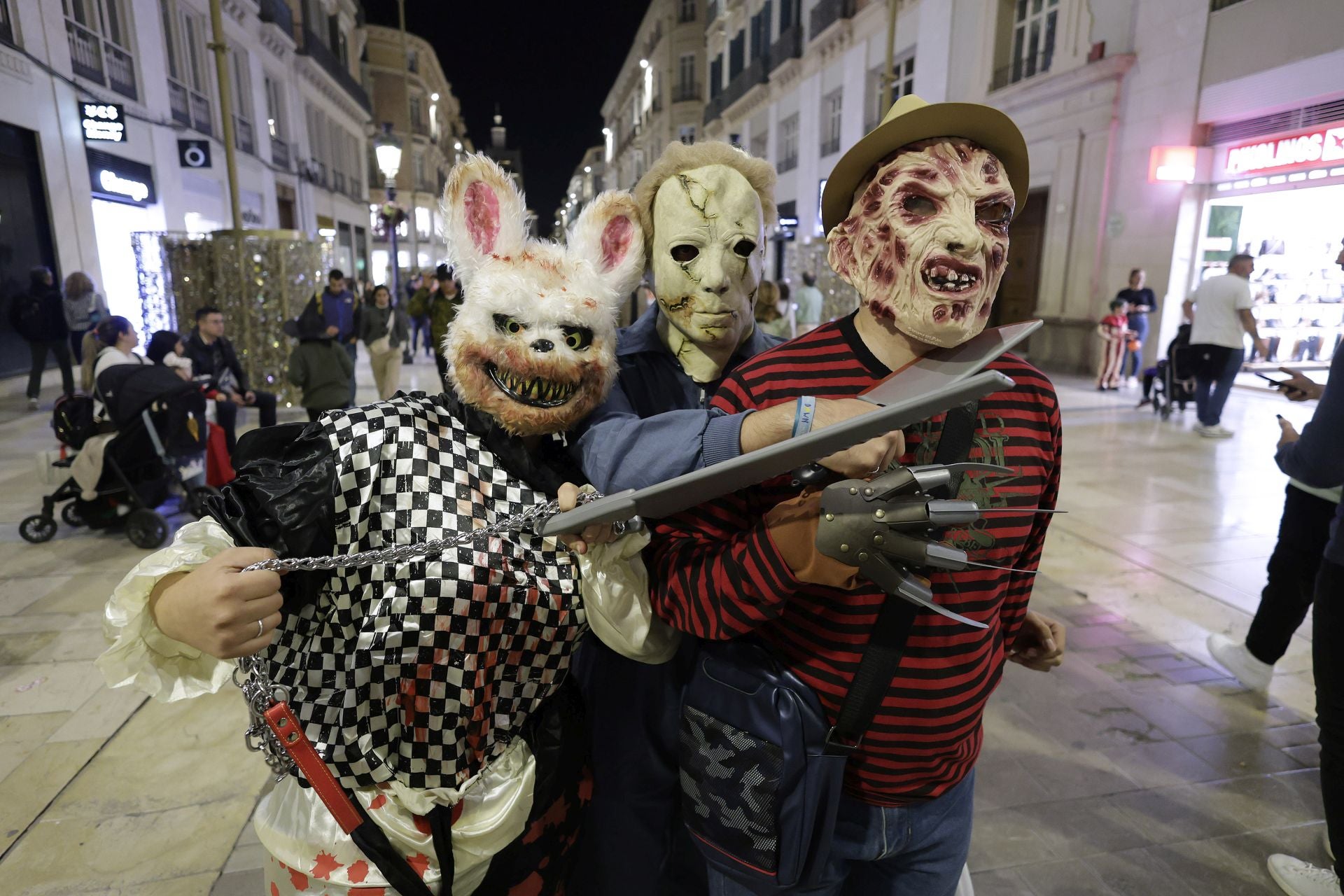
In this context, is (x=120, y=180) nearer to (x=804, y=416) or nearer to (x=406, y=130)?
(x=804, y=416)

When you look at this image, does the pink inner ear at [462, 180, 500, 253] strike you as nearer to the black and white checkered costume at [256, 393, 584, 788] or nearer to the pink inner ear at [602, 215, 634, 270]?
the pink inner ear at [602, 215, 634, 270]

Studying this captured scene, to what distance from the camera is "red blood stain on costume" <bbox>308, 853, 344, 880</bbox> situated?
1264mm

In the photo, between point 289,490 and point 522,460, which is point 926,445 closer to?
point 522,460

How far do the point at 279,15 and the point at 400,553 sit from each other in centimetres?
1997

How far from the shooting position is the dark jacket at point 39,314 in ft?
28.2

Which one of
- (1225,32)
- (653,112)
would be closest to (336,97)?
(653,112)

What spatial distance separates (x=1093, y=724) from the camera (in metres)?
2.97

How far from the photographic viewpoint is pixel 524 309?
1330mm

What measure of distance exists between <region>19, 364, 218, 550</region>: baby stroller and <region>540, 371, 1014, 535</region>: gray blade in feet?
15.4

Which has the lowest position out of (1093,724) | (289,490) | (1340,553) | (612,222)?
(1093,724)

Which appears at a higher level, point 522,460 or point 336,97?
point 336,97

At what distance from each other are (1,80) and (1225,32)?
14.1 m

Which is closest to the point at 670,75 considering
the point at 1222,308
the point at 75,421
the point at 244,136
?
the point at 244,136

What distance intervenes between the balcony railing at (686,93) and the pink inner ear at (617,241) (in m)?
33.8
